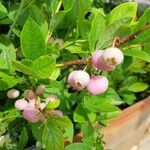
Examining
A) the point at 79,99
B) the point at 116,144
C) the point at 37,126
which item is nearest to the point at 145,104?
the point at 116,144

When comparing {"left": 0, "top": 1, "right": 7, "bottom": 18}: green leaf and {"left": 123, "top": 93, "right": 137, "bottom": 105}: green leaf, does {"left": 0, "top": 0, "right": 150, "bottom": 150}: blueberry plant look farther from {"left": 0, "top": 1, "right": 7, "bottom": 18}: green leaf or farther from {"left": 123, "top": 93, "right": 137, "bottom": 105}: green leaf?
{"left": 123, "top": 93, "right": 137, "bottom": 105}: green leaf

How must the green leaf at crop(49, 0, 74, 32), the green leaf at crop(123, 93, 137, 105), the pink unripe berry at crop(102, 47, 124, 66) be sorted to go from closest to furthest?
1. the pink unripe berry at crop(102, 47, 124, 66)
2. the green leaf at crop(49, 0, 74, 32)
3. the green leaf at crop(123, 93, 137, 105)

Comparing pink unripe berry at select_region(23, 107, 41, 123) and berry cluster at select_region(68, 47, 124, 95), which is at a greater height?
berry cluster at select_region(68, 47, 124, 95)

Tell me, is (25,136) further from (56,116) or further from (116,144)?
(116,144)

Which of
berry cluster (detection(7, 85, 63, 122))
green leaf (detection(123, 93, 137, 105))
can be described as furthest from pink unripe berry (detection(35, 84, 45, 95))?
green leaf (detection(123, 93, 137, 105))

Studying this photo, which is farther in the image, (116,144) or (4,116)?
(116,144)

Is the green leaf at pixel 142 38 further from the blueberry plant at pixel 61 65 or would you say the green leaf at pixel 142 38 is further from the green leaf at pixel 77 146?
the green leaf at pixel 77 146
